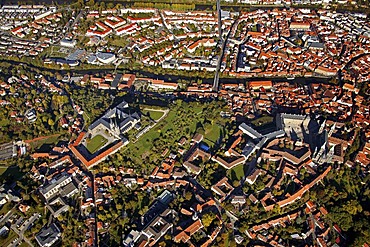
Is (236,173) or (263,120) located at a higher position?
(263,120)

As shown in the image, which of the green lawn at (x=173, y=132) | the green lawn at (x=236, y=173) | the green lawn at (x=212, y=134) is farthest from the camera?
the green lawn at (x=212, y=134)

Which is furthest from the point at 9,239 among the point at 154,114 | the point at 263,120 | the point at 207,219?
the point at 263,120

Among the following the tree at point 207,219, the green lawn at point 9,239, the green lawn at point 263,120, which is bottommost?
the green lawn at point 9,239

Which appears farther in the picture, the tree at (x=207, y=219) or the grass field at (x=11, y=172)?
the grass field at (x=11, y=172)

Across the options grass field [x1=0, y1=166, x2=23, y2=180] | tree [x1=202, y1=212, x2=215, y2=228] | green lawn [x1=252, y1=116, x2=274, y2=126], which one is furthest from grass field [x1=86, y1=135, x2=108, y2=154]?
green lawn [x1=252, y1=116, x2=274, y2=126]

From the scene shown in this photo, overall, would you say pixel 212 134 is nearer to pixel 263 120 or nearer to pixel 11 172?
pixel 263 120

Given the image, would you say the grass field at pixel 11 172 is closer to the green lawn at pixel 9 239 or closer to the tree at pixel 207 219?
the green lawn at pixel 9 239

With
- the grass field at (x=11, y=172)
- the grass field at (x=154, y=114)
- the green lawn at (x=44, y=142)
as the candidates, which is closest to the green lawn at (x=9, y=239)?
the grass field at (x=11, y=172)

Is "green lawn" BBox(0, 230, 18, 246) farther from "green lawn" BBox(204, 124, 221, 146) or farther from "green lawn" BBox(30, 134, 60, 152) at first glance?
"green lawn" BBox(204, 124, 221, 146)
